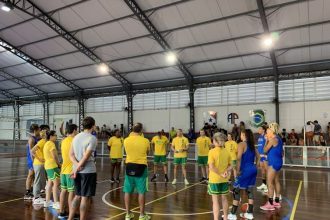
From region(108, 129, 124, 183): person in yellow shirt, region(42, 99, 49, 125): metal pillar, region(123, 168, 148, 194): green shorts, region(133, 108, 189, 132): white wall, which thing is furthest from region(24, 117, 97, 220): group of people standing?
region(42, 99, 49, 125): metal pillar

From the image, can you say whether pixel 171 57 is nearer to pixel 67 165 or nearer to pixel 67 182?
pixel 67 165

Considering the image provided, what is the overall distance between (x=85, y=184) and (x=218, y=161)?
2.25 m

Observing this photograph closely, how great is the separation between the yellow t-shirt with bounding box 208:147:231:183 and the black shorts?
202 centimetres

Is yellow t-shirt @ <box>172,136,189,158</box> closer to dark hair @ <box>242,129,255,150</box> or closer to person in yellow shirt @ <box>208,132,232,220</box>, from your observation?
dark hair @ <box>242,129,255,150</box>

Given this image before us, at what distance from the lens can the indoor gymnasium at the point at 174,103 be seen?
20.7 ft

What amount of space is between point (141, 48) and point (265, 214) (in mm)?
15017

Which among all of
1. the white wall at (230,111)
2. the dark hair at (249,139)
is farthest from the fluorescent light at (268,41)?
the dark hair at (249,139)

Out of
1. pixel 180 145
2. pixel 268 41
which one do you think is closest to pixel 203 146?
pixel 180 145

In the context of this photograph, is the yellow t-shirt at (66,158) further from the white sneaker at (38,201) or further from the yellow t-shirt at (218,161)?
the yellow t-shirt at (218,161)

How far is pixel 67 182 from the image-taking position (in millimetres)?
5629

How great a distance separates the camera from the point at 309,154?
16562mm

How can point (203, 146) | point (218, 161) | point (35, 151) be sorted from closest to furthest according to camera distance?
point (218, 161) → point (35, 151) → point (203, 146)

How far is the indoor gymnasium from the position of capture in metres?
6.30

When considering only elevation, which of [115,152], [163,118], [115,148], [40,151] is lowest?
[115,152]
